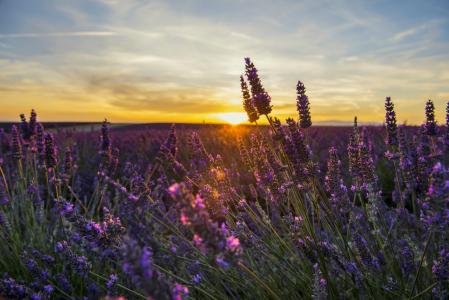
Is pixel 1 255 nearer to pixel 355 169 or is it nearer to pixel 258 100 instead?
pixel 258 100

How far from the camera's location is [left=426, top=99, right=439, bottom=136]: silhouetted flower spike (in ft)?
7.29

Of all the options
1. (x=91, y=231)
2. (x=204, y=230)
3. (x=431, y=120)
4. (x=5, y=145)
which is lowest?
(x=91, y=231)

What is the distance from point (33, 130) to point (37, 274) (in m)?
2.45

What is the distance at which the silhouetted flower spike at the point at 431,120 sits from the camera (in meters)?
2.22

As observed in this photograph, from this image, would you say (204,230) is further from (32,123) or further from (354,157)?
(32,123)

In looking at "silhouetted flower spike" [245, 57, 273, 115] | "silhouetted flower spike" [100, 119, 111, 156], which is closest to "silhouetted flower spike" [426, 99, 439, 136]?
"silhouetted flower spike" [245, 57, 273, 115]

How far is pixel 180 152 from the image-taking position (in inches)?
289

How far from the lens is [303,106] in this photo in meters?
1.81

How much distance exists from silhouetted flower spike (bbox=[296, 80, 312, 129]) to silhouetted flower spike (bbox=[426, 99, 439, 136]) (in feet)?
4.00

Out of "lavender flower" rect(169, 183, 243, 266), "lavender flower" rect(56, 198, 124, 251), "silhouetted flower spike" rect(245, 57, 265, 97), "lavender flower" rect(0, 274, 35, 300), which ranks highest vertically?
"silhouetted flower spike" rect(245, 57, 265, 97)

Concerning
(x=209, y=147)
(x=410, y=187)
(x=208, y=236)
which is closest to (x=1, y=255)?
(x=208, y=236)

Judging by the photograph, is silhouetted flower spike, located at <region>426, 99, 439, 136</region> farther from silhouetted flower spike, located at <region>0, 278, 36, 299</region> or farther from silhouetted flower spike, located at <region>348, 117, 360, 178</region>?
silhouetted flower spike, located at <region>0, 278, 36, 299</region>

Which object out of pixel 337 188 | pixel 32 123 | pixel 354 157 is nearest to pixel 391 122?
pixel 354 157

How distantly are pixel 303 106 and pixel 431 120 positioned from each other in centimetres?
131
